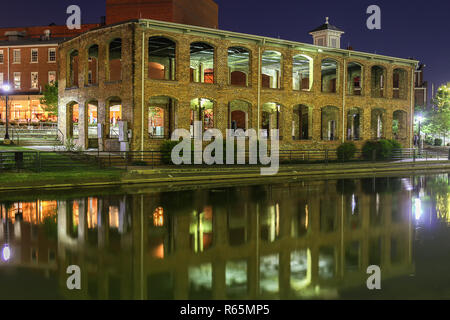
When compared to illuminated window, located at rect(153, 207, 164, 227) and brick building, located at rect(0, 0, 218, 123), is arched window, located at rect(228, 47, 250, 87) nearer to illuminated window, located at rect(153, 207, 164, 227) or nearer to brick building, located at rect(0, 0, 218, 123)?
brick building, located at rect(0, 0, 218, 123)

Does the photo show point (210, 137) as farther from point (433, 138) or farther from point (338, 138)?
point (433, 138)

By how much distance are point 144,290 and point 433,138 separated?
76.7 meters

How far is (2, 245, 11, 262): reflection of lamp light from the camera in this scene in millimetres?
8023

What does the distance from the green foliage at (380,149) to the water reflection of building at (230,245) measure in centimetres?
2257

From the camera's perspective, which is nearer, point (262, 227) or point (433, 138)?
point (262, 227)

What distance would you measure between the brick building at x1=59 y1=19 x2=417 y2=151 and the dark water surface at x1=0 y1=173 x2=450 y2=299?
47.8 feet

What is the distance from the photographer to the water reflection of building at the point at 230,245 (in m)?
6.52

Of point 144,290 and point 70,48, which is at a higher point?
point 70,48

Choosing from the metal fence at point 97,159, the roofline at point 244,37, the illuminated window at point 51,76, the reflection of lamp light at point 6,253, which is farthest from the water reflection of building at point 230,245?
the illuminated window at point 51,76

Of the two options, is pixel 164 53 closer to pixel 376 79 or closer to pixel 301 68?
pixel 301 68

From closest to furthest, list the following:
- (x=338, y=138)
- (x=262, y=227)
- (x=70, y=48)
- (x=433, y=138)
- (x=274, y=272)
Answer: (x=274, y=272) → (x=262, y=227) → (x=70, y=48) → (x=338, y=138) → (x=433, y=138)

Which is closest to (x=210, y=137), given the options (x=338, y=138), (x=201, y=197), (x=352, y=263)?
(x=338, y=138)

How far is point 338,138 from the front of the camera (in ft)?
125

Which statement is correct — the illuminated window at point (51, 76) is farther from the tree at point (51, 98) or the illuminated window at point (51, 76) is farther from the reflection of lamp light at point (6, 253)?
the reflection of lamp light at point (6, 253)
